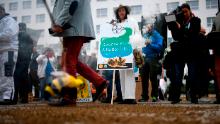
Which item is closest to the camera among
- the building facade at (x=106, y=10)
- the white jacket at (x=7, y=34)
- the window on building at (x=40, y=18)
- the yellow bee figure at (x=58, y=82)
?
the yellow bee figure at (x=58, y=82)

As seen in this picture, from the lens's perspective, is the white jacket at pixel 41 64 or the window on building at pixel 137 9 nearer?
the white jacket at pixel 41 64

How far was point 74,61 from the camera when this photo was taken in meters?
5.03

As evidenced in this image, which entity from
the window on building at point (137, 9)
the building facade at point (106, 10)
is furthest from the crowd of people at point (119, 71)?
the window on building at point (137, 9)

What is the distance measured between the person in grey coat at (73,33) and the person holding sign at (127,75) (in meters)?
1.39

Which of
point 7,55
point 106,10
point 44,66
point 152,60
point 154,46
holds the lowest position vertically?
point 44,66

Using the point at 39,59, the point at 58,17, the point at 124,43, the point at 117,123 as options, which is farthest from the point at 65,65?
the point at 39,59

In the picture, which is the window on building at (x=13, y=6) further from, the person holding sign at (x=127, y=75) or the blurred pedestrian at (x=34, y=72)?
the person holding sign at (x=127, y=75)

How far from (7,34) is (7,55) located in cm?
41

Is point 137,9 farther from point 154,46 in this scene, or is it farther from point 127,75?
point 127,75

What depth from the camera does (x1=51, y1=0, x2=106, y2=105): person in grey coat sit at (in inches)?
195

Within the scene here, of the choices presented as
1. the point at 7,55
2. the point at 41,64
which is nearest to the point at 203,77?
the point at 7,55

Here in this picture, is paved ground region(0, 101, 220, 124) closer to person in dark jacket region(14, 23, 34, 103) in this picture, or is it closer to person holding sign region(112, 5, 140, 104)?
person holding sign region(112, 5, 140, 104)

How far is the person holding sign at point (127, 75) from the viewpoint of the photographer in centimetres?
654

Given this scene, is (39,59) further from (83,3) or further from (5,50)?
(83,3)
